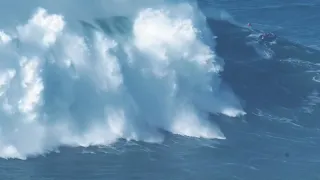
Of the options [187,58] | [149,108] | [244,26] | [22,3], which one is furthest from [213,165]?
[244,26]

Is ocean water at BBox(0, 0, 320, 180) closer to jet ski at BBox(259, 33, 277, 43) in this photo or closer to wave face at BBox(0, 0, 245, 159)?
wave face at BBox(0, 0, 245, 159)

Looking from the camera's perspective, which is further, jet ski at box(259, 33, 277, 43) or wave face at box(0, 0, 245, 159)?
jet ski at box(259, 33, 277, 43)

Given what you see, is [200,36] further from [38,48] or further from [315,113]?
[38,48]

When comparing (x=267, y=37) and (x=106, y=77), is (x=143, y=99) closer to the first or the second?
(x=106, y=77)

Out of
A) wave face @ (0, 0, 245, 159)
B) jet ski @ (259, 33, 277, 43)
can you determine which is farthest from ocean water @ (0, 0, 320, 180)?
jet ski @ (259, 33, 277, 43)

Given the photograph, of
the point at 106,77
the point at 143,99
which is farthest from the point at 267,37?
the point at 106,77

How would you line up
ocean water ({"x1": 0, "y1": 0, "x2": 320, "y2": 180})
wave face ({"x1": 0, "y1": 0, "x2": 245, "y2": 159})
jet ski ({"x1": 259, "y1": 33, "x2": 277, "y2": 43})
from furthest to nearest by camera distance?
jet ski ({"x1": 259, "y1": 33, "x2": 277, "y2": 43})
wave face ({"x1": 0, "y1": 0, "x2": 245, "y2": 159})
ocean water ({"x1": 0, "y1": 0, "x2": 320, "y2": 180})
